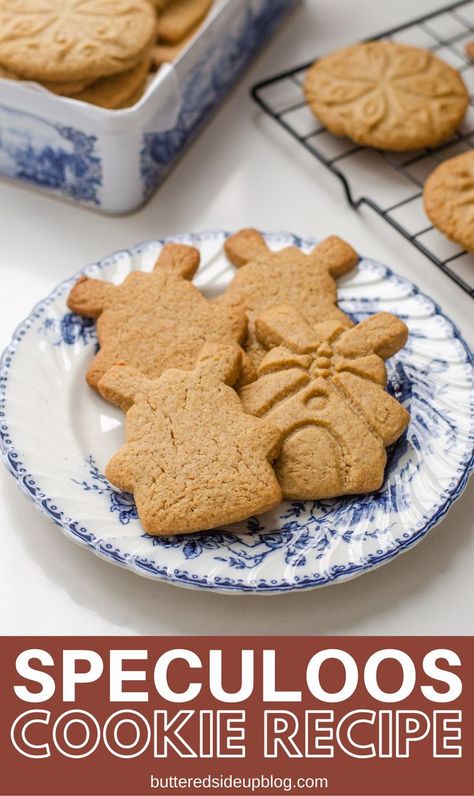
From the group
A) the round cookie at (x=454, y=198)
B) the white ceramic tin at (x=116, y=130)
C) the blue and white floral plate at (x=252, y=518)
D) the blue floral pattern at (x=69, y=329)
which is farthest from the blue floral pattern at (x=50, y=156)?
the round cookie at (x=454, y=198)

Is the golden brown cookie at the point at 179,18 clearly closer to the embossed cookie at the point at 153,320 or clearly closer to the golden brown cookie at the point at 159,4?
the golden brown cookie at the point at 159,4

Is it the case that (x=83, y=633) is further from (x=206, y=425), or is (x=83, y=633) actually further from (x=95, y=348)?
(x=95, y=348)

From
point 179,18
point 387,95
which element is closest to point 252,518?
point 387,95

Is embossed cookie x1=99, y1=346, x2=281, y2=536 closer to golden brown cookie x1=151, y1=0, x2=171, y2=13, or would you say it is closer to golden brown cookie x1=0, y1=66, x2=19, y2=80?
golden brown cookie x1=0, y1=66, x2=19, y2=80

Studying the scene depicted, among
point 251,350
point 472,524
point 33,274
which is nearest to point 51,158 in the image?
point 33,274

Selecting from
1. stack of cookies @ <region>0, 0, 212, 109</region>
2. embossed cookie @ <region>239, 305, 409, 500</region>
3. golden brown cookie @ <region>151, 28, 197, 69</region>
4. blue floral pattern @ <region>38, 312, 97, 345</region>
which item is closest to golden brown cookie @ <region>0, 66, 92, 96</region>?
stack of cookies @ <region>0, 0, 212, 109</region>

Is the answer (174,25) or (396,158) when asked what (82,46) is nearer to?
(174,25)
